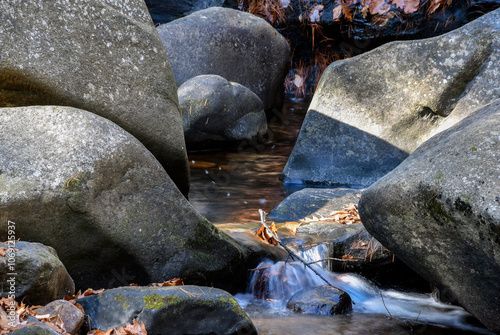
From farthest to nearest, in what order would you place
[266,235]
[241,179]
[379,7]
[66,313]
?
[379,7] < [241,179] < [266,235] < [66,313]

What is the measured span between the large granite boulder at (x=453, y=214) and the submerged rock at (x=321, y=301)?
0.64 m

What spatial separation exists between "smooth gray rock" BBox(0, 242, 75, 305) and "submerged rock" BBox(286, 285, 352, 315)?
63.9 inches

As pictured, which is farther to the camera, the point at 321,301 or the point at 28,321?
the point at 321,301

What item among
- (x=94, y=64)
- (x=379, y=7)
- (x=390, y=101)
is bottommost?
A: (x=390, y=101)

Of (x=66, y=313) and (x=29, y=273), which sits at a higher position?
(x=29, y=273)

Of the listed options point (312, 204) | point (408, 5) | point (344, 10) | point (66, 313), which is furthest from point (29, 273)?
point (344, 10)

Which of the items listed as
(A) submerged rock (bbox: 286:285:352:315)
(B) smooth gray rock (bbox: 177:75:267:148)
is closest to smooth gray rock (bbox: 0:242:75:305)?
(A) submerged rock (bbox: 286:285:352:315)

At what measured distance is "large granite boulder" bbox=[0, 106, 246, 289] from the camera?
299 centimetres

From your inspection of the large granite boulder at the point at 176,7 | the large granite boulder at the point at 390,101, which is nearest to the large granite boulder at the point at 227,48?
the large granite boulder at the point at 390,101

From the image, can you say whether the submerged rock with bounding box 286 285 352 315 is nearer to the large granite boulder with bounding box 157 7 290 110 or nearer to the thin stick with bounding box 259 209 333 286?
the thin stick with bounding box 259 209 333 286

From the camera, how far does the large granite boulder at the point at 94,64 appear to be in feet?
11.2

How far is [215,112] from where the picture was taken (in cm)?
809

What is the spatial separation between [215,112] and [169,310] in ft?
18.3

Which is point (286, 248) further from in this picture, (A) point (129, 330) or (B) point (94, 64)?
(B) point (94, 64)
